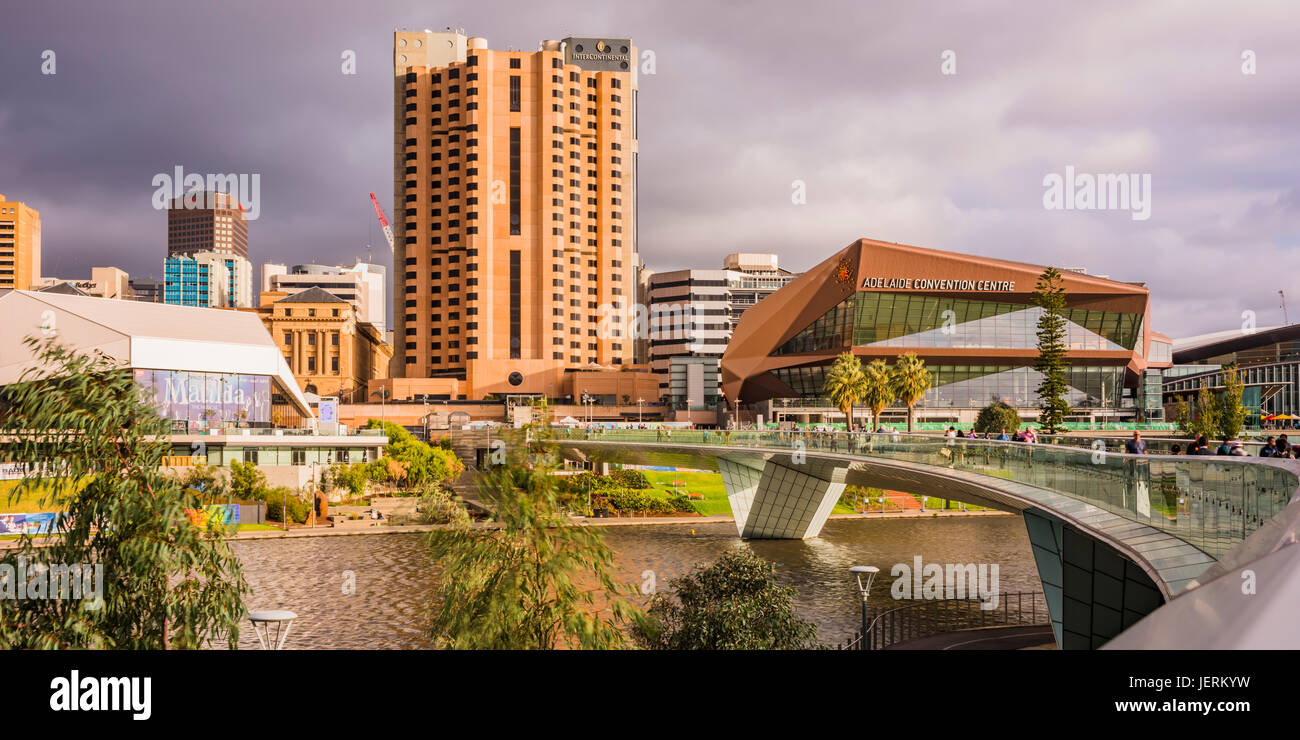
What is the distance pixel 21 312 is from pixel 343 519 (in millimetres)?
41377

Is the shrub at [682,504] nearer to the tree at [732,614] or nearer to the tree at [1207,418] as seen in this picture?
the tree at [1207,418]

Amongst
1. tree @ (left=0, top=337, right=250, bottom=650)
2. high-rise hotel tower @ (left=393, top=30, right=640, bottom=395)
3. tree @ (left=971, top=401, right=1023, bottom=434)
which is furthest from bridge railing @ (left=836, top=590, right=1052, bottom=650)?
high-rise hotel tower @ (left=393, top=30, right=640, bottom=395)

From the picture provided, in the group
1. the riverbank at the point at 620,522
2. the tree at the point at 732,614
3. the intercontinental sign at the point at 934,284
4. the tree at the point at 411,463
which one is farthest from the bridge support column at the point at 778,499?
the intercontinental sign at the point at 934,284

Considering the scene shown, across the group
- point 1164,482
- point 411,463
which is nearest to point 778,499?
point 411,463

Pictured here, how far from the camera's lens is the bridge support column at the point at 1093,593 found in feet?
73.6

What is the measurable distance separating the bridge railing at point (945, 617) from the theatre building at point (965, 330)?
72292 mm

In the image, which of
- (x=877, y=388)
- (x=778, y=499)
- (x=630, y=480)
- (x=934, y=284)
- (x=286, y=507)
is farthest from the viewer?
(x=934, y=284)

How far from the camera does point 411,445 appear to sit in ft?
290

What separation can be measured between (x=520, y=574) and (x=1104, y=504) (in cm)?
1302

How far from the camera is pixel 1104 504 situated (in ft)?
65.3

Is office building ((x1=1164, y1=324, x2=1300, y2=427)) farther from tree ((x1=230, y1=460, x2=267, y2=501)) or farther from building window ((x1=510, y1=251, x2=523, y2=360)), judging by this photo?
building window ((x1=510, y1=251, x2=523, y2=360))

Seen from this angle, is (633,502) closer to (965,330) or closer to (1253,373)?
(965,330)
